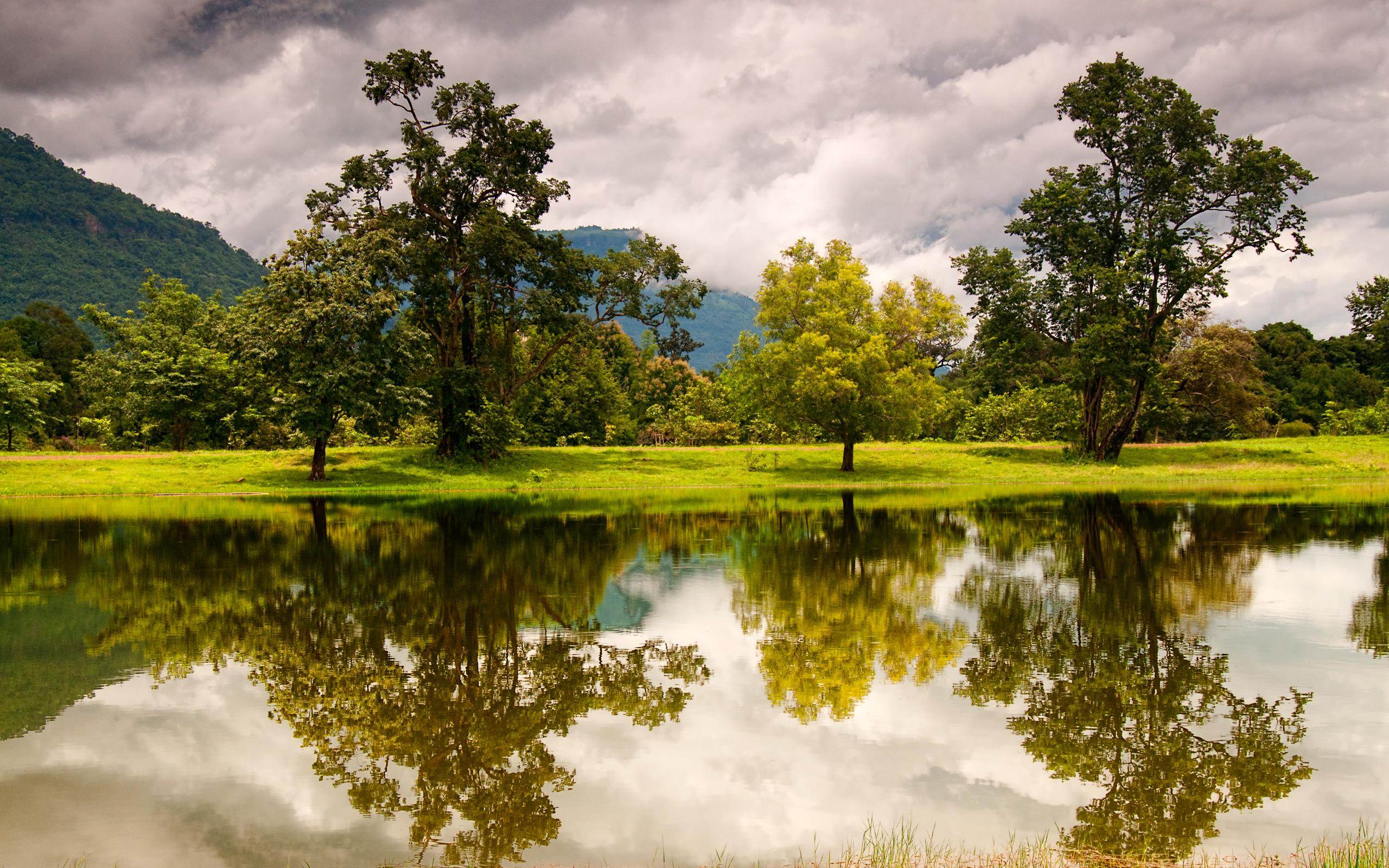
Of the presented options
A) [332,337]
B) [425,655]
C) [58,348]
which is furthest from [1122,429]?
[58,348]

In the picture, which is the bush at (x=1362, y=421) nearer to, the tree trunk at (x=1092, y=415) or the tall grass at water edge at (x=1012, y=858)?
the tree trunk at (x=1092, y=415)

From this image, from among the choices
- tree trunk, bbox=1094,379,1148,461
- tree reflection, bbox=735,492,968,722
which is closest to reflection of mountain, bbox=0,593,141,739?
tree reflection, bbox=735,492,968,722

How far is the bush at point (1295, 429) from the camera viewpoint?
7062 cm

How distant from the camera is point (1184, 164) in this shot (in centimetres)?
4625

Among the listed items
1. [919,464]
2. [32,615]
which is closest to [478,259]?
[919,464]

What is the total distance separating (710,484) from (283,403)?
20.0 m

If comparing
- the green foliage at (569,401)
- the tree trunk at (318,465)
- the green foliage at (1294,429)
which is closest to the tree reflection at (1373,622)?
the tree trunk at (318,465)

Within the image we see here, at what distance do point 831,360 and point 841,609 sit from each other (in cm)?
3092

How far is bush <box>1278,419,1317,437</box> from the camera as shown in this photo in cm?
7062

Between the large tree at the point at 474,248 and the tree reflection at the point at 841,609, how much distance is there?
24.7 metres

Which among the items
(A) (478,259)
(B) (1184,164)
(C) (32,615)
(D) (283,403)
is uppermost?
(B) (1184,164)

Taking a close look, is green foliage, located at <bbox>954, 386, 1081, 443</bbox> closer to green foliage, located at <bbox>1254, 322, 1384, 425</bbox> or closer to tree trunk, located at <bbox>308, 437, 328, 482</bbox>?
green foliage, located at <bbox>1254, 322, 1384, 425</bbox>

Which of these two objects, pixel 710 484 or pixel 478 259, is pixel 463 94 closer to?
pixel 478 259

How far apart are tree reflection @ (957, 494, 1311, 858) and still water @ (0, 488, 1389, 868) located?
49 mm
